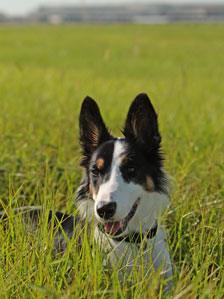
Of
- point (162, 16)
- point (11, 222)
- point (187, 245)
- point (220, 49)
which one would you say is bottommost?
point (187, 245)

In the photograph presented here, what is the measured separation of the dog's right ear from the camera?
13.9 feet

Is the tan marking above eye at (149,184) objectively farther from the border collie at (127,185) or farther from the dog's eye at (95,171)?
the dog's eye at (95,171)

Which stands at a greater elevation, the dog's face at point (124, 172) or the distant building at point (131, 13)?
the distant building at point (131, 13)

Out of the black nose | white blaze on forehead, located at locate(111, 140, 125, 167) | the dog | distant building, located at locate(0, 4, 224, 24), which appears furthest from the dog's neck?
distant building, located at locate(0, 4, 224, 24)

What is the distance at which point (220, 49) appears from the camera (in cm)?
3559

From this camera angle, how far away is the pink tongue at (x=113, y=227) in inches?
149

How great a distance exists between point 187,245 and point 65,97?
617cm

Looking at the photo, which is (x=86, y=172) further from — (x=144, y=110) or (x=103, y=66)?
(x=103, y=66)

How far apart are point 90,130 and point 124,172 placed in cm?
59

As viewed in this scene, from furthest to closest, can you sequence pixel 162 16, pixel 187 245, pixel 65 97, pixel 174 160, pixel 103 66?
pixel 162 16, pixel 103 66, pixel 65 97, pixel 174 160, pixel 187 245

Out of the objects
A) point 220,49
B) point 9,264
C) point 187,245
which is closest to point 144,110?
point 187,245

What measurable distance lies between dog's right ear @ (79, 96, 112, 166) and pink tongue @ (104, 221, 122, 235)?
1.93ft

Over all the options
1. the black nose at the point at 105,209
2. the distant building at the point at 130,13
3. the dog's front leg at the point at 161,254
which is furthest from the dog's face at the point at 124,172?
the distant building at the point at 130,13

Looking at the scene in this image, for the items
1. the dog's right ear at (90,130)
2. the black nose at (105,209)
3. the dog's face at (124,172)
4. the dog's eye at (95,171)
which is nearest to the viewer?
the black nose at (105,209)
